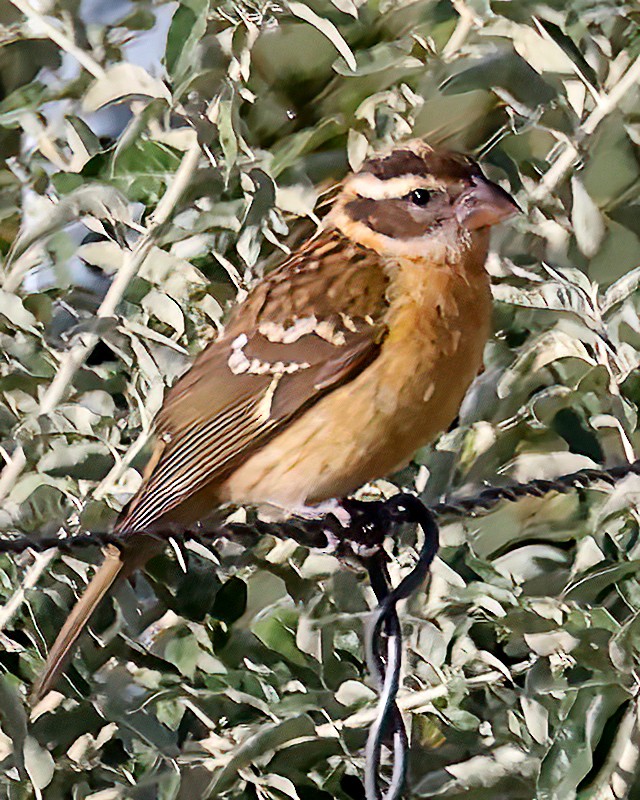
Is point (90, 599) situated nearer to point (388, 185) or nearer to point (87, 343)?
point (87, 343)

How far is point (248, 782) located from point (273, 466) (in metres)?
0.91

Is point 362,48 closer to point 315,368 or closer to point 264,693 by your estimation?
point 315,368

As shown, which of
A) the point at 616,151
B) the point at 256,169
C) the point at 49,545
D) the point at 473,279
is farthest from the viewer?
the point at 256,169

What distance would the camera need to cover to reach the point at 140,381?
2.49 meters

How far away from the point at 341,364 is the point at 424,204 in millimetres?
284

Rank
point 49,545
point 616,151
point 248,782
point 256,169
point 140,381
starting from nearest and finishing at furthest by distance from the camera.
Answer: point 49,545 < point 616,151 < point 256,169 < point 140,381 < point 248,782

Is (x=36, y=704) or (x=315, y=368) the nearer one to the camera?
(x=315, y=368)

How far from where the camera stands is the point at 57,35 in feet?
7.89

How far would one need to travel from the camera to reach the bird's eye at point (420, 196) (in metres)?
2.06

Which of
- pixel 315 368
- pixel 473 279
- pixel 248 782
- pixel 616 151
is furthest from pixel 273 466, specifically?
pixel 248 782

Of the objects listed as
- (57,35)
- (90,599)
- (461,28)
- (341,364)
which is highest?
(57,35)

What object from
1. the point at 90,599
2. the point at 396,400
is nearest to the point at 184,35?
the point at 396,400

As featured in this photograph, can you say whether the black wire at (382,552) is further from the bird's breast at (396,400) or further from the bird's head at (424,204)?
the bird's head at (424,204)

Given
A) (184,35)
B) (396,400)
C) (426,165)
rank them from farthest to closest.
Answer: (184,35) → (426,165) → (396,400)
